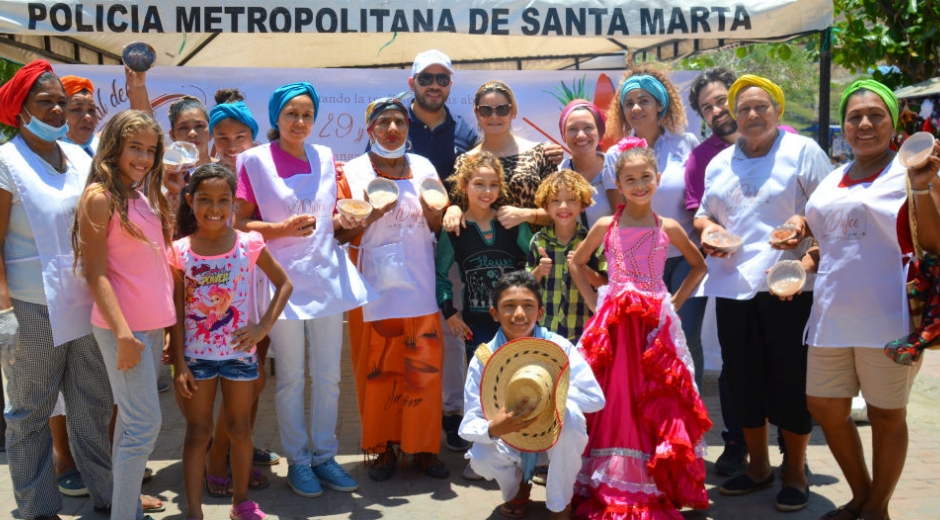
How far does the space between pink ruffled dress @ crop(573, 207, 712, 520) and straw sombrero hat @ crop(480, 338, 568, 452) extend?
0.36m

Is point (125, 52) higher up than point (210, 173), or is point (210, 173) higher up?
point (125, 52)

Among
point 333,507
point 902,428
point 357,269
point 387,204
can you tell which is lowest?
point 333,507

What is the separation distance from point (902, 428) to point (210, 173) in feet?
11.0

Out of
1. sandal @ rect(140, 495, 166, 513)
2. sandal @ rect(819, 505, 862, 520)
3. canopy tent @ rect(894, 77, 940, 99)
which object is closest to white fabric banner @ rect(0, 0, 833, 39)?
sandal @ rect(140, 495, 166, 513)

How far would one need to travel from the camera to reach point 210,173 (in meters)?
3.87

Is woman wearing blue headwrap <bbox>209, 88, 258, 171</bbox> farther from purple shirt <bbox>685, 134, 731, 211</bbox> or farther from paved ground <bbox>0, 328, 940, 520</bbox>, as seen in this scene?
purple shirt <bbox>685, 134, 731, 211</bbox>

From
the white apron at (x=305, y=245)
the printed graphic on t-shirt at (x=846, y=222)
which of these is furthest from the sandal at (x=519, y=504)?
the printed graphic on t-shirt at (x=846, y=222)

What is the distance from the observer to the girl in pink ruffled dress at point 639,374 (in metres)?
3.97

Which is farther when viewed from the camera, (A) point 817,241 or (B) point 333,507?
(B) point 333,507

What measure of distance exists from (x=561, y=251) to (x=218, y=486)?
86.8 inches

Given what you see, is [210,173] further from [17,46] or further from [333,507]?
[17,46]

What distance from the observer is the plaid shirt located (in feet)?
15.1

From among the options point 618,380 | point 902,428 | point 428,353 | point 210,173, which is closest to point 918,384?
point 902,428

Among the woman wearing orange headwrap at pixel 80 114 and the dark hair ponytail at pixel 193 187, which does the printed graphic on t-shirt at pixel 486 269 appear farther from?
the woman wearing orange headwrap at pixel 80 114
